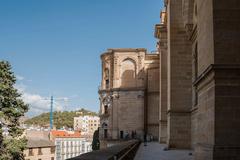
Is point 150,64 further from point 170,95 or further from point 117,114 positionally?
point 170,95

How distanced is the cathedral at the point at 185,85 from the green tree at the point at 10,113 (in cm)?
1147

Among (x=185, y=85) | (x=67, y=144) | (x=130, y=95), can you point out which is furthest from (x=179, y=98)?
(x=67, y=144)

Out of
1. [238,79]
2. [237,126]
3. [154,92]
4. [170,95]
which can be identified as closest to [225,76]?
[238,79]

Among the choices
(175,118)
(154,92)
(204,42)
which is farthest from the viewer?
(154,92)

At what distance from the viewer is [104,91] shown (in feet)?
188

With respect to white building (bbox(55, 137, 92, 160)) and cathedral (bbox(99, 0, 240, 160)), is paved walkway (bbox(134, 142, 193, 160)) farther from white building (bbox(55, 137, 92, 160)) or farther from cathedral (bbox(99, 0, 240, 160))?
white building (bbox(55, 137, 92, 160))

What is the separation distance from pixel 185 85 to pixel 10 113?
16002mm

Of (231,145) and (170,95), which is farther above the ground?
(170,95)

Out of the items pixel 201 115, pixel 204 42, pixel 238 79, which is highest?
pixel 204 42

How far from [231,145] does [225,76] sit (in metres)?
1.51

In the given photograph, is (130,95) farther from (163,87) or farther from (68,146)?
(68,146)

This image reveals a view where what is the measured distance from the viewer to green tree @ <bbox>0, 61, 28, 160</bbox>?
3067cm

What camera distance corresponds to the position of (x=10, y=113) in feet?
105

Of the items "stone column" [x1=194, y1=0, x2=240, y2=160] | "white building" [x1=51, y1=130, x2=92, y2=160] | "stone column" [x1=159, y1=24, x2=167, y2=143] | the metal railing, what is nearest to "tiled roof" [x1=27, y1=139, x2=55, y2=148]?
"white building" [x1=51, y1=130, x2=92, y2=160]
